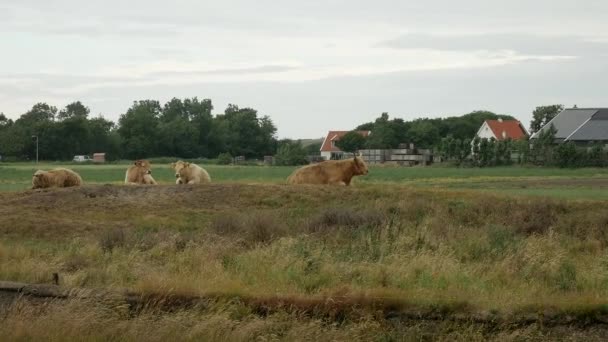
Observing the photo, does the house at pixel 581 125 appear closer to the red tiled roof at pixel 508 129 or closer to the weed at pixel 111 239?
the red tiled roof at pixel 508 129

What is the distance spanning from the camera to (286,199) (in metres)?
25.2

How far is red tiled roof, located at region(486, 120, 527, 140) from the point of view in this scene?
120 metres

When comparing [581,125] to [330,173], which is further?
[581,125]

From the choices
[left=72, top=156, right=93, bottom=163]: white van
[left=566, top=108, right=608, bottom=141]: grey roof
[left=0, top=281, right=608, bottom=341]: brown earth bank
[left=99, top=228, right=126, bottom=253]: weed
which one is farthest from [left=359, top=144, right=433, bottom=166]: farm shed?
[left=0, top=281, right=608, bottom=341]: brown earth bank

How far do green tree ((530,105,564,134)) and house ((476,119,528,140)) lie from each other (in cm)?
496

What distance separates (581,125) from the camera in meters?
90.9

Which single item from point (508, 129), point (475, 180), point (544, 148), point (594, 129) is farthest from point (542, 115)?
point (475, 180)

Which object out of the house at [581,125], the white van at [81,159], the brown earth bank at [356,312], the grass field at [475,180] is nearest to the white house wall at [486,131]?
the house at [581,125]

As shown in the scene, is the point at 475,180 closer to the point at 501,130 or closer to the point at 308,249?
the point at 308,249

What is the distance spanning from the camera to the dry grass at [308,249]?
11180mm

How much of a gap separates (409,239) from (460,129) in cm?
11527

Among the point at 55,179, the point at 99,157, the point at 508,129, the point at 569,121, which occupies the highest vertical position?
the point at 569,121

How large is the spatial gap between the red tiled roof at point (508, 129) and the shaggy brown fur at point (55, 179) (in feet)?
310

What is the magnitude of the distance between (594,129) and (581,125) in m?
2.55
